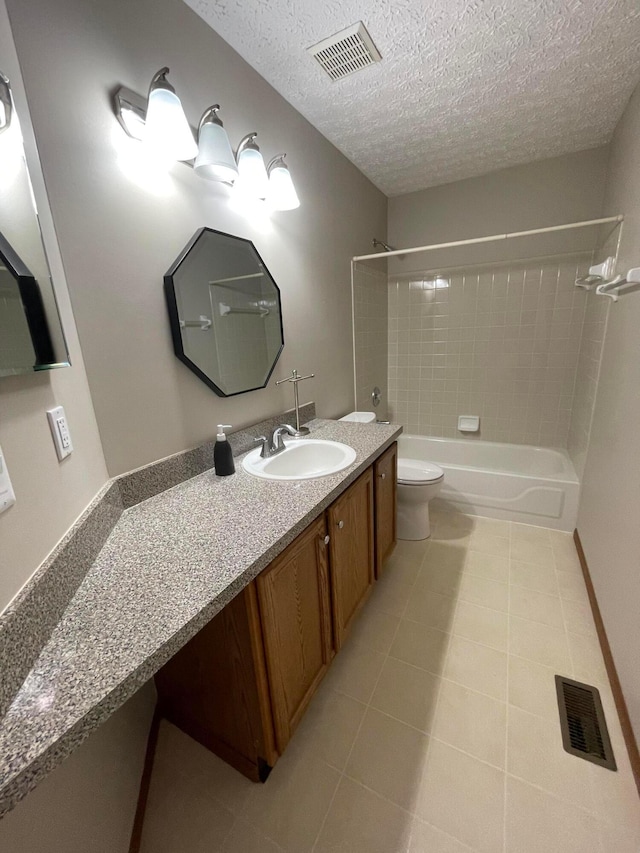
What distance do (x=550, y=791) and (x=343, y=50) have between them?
2.70 m

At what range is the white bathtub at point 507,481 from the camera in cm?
220

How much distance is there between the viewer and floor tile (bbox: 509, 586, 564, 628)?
1583 mm

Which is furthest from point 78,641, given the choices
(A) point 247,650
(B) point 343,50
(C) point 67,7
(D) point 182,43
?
(B) point 343,50

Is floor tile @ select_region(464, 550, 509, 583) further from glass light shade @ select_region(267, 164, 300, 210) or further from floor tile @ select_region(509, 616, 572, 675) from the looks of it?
glass light shade @ select_region(267, 164, 300, 210)

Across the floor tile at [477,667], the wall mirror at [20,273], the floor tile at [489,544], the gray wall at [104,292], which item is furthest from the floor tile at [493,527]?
the wall mirror at [20,273]

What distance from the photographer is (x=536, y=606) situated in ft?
5.44

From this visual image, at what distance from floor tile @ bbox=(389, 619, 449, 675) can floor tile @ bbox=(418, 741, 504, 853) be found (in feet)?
1.00

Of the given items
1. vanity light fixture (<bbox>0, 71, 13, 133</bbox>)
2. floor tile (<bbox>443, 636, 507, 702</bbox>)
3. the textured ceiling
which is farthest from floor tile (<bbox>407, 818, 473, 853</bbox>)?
the textured ceiling

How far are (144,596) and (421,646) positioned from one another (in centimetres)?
129

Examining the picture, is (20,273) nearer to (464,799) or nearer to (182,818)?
(182,818)

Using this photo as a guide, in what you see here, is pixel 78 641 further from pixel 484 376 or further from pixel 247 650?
pixel 484 376

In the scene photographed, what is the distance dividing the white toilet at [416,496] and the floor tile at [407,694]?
0.89 m

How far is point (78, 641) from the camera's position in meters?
0.59

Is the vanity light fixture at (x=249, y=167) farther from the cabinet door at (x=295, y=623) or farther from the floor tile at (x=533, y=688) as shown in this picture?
the floor tile at (x=533, y=688)
